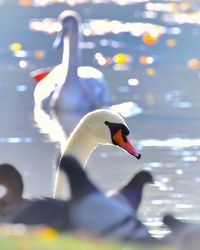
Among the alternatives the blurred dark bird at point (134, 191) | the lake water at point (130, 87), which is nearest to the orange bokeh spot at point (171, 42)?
the lake water at point (130, 87)

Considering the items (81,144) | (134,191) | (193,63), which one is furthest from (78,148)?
(193,63)

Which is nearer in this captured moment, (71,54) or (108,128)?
(108,128)

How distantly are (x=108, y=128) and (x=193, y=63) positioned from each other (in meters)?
2.64

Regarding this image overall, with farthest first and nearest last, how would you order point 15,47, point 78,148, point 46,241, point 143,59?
point 15,47 < point 143,59 < point 78,148 < point 46,241

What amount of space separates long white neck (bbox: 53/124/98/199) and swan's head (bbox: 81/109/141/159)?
0.04 ft

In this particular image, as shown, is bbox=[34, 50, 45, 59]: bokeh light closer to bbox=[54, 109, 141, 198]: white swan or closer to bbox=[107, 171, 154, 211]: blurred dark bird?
bbox=[54, 109, 141, 198]: white swan

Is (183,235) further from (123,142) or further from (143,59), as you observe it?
(143,59)

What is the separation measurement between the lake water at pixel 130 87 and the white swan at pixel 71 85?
0.08m

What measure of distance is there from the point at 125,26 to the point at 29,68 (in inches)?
54.0

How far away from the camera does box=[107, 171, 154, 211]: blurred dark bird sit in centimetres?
179

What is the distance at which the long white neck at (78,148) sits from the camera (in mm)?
1982

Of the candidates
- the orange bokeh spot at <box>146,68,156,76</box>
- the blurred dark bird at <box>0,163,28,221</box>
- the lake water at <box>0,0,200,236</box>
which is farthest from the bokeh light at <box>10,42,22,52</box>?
the blurred dark bird at <box>0,163,28,221</box>

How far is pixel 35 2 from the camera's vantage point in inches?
218

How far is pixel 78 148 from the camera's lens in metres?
2.04
